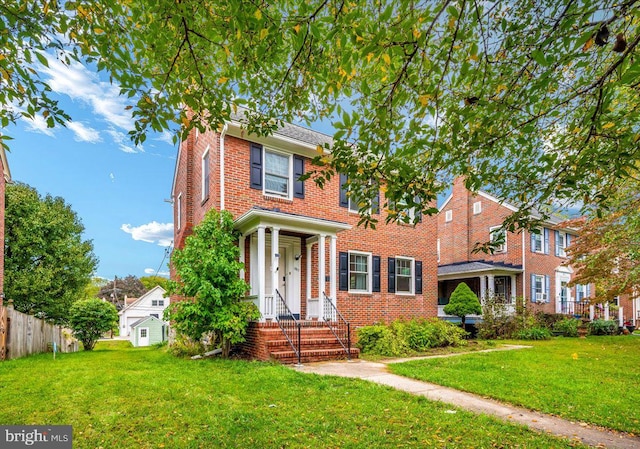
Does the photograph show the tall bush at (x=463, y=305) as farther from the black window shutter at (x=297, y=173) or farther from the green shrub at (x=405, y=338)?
the black window shutter at (x=297, y=173)

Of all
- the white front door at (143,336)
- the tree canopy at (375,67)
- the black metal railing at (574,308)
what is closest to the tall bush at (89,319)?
the tree canopy at (375,67)

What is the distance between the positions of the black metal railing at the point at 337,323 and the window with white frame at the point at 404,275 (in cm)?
395

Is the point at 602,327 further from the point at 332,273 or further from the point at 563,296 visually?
the point at 332,273

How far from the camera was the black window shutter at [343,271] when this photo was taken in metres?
13.1

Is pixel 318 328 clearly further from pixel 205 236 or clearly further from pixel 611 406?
pixel 611 406

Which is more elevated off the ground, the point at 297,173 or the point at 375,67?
the point at 297,173

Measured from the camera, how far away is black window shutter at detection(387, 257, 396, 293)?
14.4m

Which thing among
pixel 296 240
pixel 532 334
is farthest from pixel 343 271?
pixel 532 334

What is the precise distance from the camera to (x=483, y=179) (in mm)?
4137

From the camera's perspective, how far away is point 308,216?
11.9m

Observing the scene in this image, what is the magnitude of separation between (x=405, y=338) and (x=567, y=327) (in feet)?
38.5

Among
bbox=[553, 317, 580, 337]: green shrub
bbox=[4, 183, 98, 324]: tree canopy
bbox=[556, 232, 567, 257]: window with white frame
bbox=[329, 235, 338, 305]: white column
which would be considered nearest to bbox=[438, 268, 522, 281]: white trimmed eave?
bbox=[553, 317, 580, 337]: green shrub

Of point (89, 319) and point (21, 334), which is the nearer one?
point (21, 334)

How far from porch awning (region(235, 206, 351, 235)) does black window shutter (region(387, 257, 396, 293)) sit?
11.8 feet
